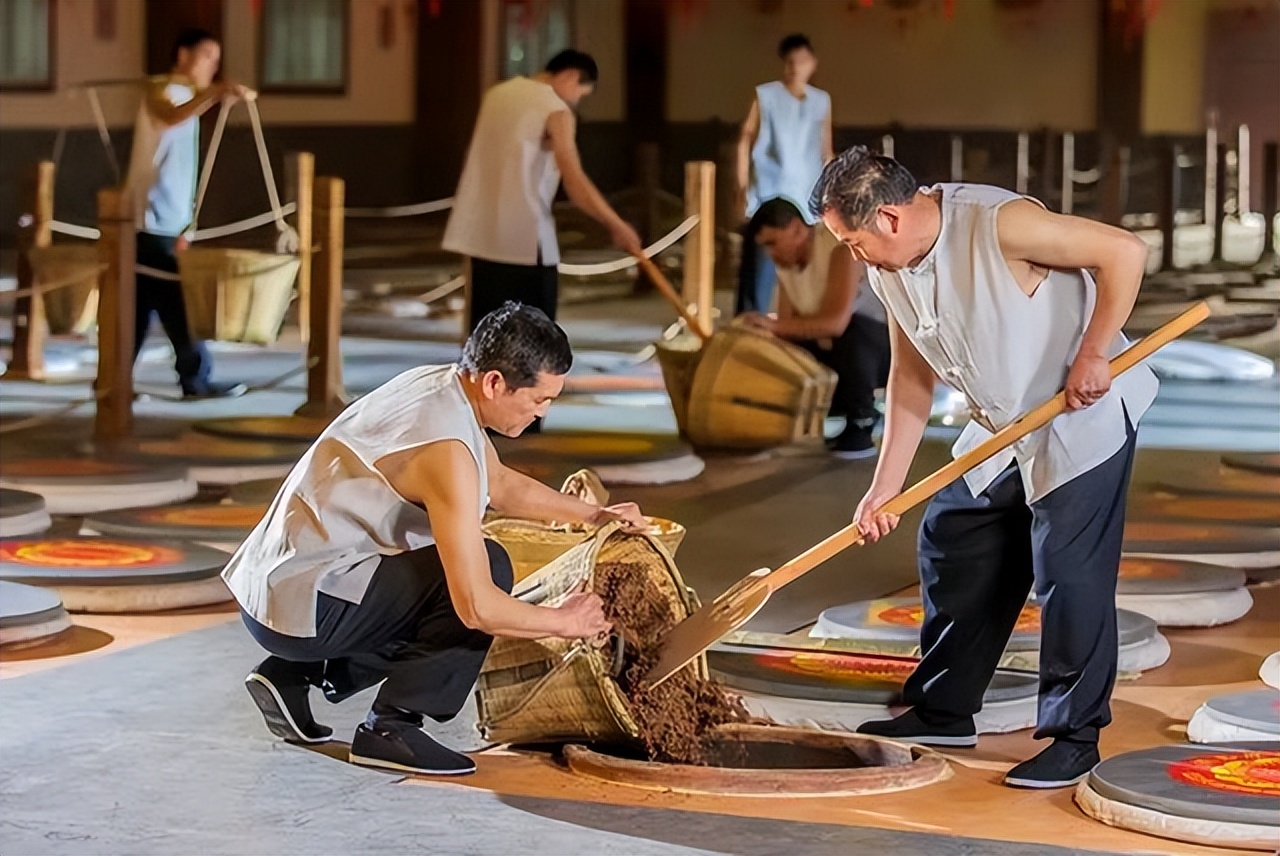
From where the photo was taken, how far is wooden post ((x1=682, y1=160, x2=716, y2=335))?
10.8 m

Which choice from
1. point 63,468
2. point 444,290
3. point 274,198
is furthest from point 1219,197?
point 63,468

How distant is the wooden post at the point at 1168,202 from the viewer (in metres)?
15.3

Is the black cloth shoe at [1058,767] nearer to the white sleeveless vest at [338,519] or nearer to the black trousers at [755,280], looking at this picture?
the white sleeveless vest at [338,519]

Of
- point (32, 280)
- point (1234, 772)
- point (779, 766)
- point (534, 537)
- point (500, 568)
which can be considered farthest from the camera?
point (32, 280)

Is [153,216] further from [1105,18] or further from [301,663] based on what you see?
[1105,18]

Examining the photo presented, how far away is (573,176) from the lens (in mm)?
7895

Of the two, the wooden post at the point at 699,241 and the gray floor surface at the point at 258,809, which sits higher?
→ the wooden post at the point at 699,241

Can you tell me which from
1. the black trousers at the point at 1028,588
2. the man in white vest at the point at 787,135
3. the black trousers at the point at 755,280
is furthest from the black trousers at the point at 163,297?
the black trousers at the point at 1028,588

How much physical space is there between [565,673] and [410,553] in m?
0.34

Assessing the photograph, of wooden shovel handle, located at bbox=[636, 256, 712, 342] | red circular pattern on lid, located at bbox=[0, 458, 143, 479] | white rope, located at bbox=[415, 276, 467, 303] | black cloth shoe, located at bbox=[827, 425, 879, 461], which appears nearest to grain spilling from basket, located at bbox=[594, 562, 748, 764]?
red circular pattern on lid, located at bbox=[0, 458, 143, 479]

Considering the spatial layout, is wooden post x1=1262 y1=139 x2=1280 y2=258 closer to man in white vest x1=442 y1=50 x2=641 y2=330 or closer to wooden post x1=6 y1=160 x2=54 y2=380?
wooden post x1=6 y1=160 x2=54 y2=380

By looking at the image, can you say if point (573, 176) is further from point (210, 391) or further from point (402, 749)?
point (402, 749)

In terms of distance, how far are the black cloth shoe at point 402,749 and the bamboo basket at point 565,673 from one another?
155 mm

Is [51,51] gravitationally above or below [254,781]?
above
